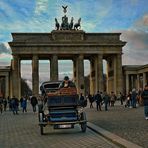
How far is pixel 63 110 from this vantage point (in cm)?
2084

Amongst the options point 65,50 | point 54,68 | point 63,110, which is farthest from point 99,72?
point 63,110

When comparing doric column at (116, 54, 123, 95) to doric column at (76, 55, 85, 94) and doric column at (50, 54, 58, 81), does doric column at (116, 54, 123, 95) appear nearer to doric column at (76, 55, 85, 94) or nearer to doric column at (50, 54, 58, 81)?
doric column at (76, 55, 85, 94)

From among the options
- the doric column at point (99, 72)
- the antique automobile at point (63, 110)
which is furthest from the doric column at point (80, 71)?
the antique automobile at point (63, 110)

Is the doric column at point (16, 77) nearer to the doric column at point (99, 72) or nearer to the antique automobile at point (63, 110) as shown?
the doric column at point (99, 72)

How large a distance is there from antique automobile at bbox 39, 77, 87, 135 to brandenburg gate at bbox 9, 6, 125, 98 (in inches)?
3138

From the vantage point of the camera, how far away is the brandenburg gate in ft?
332

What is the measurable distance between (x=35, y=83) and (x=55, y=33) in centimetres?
1182

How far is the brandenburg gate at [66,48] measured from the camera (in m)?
101

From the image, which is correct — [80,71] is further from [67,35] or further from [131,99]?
[131,99]

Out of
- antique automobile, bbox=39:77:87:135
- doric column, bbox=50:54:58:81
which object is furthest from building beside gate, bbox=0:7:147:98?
antique automobile, bbox=39:77:87:135

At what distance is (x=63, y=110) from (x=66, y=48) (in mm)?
81909

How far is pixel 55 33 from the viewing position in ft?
336

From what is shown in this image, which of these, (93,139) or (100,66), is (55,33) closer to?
(100,66)

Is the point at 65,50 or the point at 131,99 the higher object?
the point at 65,50
